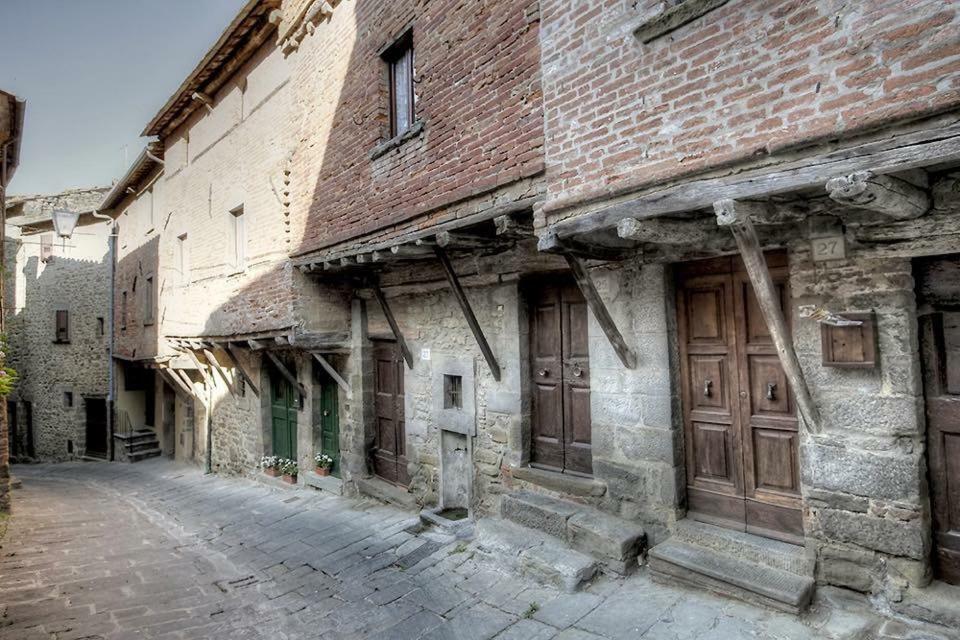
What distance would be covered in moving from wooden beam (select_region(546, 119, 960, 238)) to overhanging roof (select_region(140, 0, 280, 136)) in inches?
302

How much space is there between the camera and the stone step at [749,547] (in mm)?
3551

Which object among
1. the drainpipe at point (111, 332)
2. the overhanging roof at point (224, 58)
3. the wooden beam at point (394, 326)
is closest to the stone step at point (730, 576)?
the wooden beam at point (394, 326)

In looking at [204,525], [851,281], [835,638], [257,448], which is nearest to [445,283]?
[851,281]

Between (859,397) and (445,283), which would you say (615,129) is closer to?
(859,397)

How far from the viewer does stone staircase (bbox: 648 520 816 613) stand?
341 cm

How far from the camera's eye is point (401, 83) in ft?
20.6

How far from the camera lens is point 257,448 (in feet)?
32.3

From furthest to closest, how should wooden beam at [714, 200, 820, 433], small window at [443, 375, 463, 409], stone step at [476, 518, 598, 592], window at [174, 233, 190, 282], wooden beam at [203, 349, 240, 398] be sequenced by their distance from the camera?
window at [174, 233, 190, 282] → wooden beam at [203, 349, 240, 398] → small window at [443, 375, 463, 409] → stone step at [476, 518, 598, 592] → wooden beam at [714, 200, 820, 433]

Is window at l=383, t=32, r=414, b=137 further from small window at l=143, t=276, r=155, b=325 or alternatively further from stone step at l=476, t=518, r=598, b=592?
small window at l=143, t=276, r=155, b=325

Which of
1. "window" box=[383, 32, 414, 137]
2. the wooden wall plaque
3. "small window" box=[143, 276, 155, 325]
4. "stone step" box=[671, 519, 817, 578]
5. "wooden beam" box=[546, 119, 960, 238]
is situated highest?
"window" box=[383, 32, 414, 137]

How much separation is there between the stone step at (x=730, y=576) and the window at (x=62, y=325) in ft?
68.8

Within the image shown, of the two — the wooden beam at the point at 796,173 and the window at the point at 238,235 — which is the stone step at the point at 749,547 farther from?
the window at the point at 238,235

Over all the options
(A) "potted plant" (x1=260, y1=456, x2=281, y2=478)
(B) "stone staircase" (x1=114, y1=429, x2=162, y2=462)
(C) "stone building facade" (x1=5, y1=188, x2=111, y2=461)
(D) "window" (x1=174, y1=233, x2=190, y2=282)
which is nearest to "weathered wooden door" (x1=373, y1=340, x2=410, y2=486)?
(A) "potted plant" (x1=260, y1=456, x2=281, y2=478)

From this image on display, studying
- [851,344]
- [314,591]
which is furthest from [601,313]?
[314,591]
